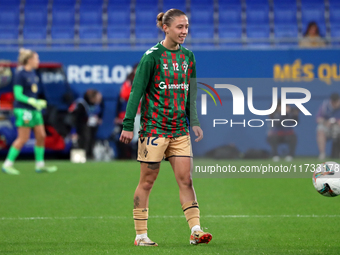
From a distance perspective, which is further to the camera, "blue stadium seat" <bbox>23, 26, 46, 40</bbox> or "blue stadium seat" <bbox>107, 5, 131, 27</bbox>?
"blue stadium seat" <bbox>107, 5, 131, 27</bbox>

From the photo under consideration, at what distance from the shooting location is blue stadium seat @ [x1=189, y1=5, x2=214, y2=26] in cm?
1748

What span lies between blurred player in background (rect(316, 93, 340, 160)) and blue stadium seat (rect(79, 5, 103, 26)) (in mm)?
7346

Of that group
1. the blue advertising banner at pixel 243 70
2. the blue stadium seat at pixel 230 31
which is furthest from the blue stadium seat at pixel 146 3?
the blue advertising banner at pixel 243 70

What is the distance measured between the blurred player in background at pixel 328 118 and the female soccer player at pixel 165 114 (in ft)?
35.4

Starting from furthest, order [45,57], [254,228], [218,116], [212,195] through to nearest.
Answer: [45,57] < [218,116] < [212,195] < [254,228]

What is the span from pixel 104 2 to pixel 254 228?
13845 millimetres

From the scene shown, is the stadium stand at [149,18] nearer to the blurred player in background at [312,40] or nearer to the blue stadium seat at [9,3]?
the blue stadium seat at [9,3]

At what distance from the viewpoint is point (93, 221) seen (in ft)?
19.5

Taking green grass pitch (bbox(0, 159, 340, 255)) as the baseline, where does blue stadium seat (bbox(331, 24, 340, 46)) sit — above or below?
above

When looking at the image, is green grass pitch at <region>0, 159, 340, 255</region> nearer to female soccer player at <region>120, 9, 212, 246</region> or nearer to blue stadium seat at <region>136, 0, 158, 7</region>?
female soccer player at <region>120, 9, 212, 246</region>

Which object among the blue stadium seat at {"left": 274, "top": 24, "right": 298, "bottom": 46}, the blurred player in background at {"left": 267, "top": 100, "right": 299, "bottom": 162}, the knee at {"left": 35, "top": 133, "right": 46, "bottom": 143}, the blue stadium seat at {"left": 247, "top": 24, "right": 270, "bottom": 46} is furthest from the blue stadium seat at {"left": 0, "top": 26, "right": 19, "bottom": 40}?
the blurred player in background at {"left": 267, "top": 100, "right": 299, "bottom": 162}

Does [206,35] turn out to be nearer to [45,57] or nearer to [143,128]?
[45,57]

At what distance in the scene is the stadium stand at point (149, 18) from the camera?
56.0 feet

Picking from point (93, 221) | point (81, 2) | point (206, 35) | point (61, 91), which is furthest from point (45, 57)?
point (93, 221)
